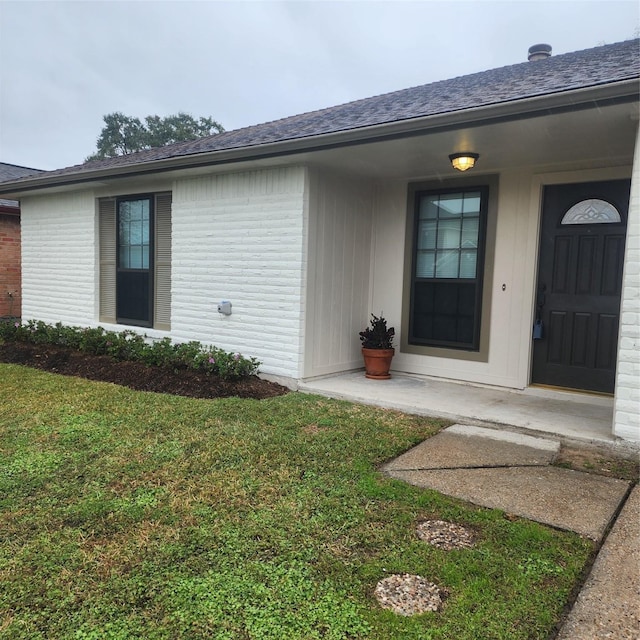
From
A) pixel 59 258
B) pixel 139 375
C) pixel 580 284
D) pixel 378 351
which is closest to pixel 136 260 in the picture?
pixel 59 258

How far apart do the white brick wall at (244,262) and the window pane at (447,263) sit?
1.68 m

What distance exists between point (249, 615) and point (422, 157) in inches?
173

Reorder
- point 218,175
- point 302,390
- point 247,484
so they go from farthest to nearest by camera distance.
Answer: point 218,175 → point 302,390 → point 247,484

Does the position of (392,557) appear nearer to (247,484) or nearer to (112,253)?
(247,484)

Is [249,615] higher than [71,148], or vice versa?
[71,148]

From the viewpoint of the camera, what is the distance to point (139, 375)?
5.77 metres

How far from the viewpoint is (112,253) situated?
7.61 meters

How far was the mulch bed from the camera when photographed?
17.0 feet

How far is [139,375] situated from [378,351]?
2742 mm

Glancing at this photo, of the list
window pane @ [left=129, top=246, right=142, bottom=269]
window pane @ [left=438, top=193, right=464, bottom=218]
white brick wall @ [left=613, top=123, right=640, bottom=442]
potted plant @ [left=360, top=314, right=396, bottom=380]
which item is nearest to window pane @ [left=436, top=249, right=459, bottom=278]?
window pane @ [left=438, top=193, right=464, bottom=218]

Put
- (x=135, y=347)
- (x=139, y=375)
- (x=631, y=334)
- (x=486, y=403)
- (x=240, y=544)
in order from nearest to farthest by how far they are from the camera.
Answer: (x=240, y=544)
(x=631, y=334)
(x=486, y=403)
(x=139, y=375)
(x=135, y=347)

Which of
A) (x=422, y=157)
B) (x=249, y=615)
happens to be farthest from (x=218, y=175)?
(x=249, y=615)

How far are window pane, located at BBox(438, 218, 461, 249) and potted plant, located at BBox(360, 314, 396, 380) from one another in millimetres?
1145

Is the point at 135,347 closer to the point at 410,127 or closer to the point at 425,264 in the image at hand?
the point at 425,264
